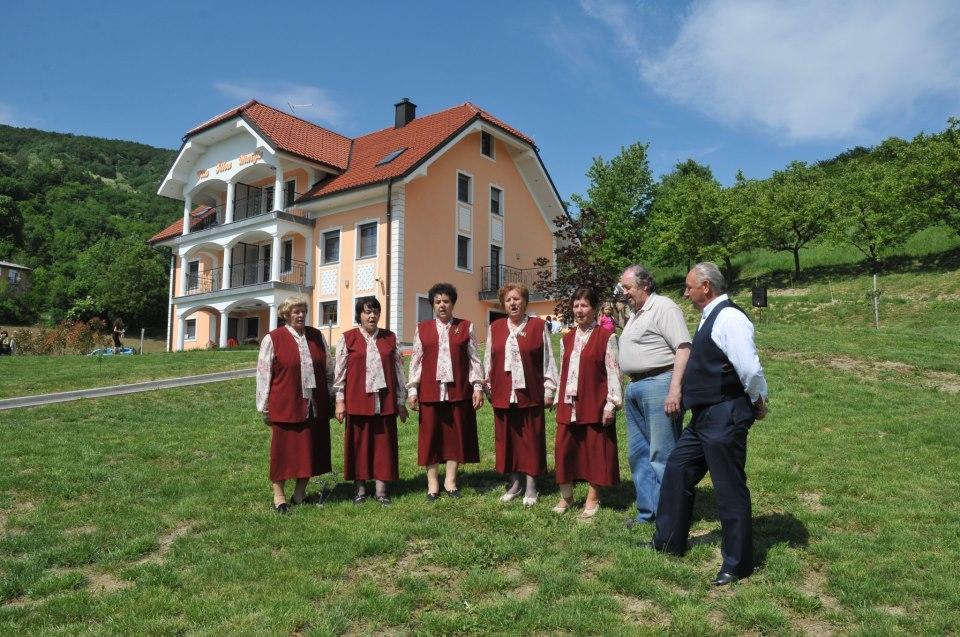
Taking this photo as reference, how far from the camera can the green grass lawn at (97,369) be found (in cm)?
1527

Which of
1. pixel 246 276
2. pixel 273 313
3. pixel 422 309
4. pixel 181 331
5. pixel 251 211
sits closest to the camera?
pixel 422 309

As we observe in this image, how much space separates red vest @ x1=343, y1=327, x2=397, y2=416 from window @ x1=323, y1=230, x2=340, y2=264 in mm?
21566

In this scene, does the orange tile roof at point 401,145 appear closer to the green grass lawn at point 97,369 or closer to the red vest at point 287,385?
the green grass lawn at point 97,369

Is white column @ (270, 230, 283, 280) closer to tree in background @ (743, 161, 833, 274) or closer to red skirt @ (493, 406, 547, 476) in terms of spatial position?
red skirt @ (493, 406, 547, 476)

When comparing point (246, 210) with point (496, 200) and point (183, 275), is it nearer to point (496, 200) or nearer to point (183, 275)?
point (183, 275)

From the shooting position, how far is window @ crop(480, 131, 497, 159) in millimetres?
28750

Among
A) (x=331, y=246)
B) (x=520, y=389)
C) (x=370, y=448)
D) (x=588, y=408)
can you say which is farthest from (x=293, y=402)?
(x=331, y=246)

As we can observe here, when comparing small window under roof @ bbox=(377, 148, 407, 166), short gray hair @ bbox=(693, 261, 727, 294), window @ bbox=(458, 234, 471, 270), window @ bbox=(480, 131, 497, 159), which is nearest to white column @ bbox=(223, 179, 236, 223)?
small window under roof @ bbox=(377, 148, 407, 166)

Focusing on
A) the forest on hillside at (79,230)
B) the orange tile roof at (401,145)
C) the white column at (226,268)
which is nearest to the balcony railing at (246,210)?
the orange tile roof at (401,145)

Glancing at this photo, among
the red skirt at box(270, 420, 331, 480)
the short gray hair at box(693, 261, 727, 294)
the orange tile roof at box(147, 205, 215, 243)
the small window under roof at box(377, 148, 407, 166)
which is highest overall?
the small window under roof at box(377, 148, 407, 166)

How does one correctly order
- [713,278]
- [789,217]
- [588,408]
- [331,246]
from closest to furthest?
[713,278], [588,408], [331,246], [789,217]

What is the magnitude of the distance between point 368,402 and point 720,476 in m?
3.12

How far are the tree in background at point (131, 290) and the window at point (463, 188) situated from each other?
38.1m

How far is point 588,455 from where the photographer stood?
5797 mm
